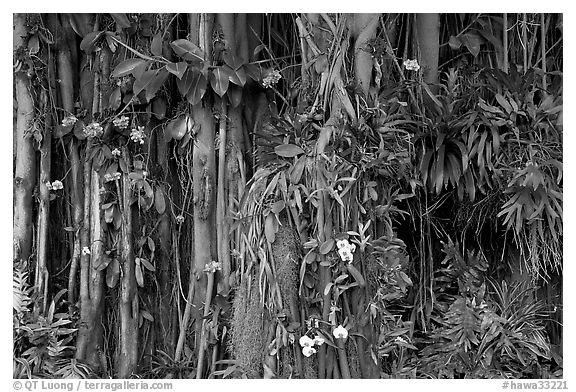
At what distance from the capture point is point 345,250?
2.59m

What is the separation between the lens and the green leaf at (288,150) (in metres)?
2.66

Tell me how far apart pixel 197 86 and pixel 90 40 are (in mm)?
555

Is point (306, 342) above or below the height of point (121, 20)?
below

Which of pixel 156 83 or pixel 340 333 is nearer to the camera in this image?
pixel 340 333

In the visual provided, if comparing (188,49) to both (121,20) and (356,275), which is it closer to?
(121,20)

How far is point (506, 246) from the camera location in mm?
3150

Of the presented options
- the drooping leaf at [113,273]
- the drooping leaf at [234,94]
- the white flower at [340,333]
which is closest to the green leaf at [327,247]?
the white flower at [340,333]

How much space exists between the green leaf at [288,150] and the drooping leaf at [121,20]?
90 centimetres

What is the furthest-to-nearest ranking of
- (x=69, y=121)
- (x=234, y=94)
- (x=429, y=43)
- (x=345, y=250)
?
(x=429, y=43), (x=69, y=121), (x=234, y=94), (x=345, y=250)

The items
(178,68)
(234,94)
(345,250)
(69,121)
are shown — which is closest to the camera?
(345,250)

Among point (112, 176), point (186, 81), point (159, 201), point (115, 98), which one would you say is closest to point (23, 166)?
point (112, 176)

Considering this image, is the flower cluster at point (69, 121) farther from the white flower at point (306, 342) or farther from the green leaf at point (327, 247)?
the white flower at point (306, 342)
